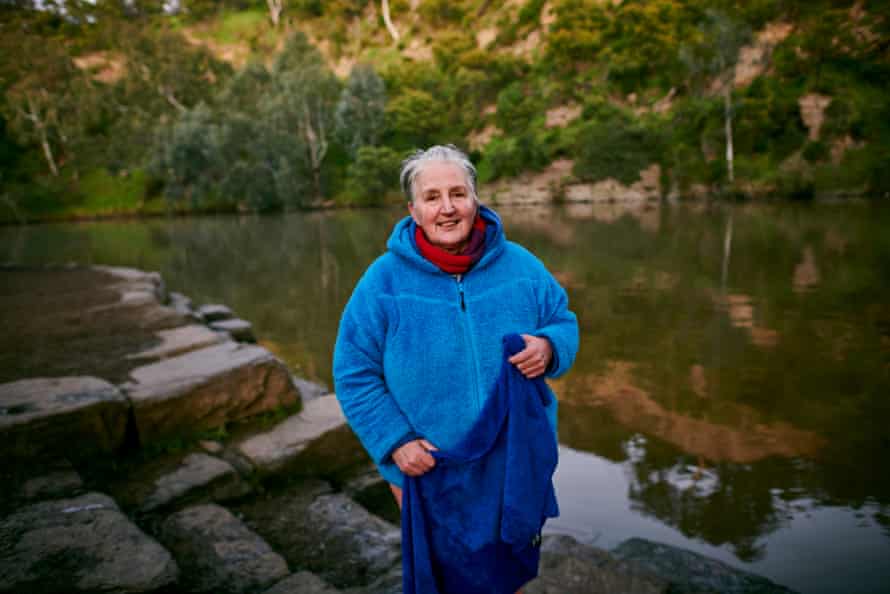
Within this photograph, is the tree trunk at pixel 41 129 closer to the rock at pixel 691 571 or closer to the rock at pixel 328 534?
the rock at pixel 328 534

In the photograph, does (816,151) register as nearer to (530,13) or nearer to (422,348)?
(530,13)

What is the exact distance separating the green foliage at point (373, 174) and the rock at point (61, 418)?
3403 centimetres

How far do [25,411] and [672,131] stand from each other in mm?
38458

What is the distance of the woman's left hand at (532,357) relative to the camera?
174 cm

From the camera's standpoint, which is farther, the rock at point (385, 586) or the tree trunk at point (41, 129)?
the tree trunk at point (41, 129)

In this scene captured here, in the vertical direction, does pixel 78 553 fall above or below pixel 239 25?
below

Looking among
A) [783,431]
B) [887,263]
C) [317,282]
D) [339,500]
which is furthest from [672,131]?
[339,500]

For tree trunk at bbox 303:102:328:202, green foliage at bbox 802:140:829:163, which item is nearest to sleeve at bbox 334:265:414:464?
green foliage at bbox 802:140:829:163

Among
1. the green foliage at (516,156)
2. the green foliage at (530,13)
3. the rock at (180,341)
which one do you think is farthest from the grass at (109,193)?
the rock at (180,341)

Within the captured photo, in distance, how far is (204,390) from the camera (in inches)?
153

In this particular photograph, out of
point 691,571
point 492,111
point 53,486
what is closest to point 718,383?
point 691,571

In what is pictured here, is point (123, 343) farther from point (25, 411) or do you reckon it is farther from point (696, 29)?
point (696, 29)

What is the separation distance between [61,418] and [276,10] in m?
77.4

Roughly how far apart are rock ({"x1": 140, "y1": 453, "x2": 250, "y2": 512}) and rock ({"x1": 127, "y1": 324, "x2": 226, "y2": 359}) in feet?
5.49
